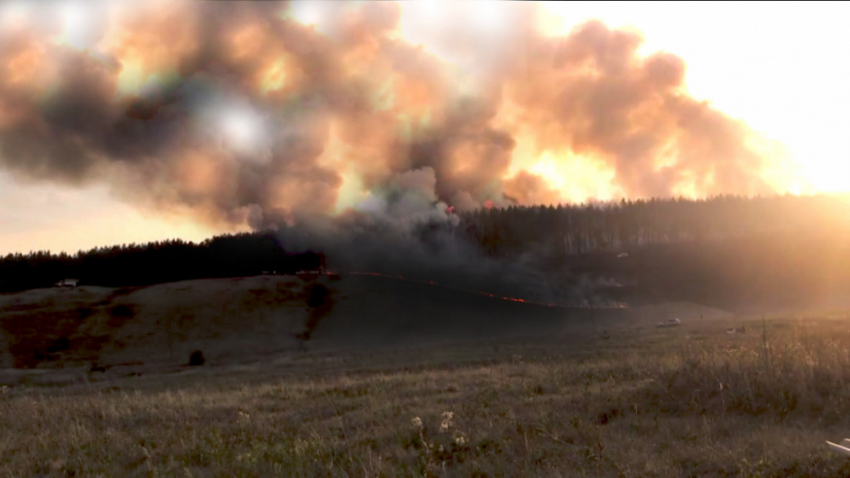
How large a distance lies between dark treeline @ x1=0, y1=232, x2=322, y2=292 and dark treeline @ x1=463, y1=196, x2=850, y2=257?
164ft

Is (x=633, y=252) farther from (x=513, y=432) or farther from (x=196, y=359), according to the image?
(x=513, y=432)

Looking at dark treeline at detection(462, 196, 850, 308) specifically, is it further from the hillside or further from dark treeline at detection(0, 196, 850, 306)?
the hillside

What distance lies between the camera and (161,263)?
484 feet

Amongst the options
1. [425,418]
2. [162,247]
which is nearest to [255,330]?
[162,247]

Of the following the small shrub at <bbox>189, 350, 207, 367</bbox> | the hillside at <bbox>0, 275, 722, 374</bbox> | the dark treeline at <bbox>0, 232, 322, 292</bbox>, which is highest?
the dark treeline at <bbox>0, 232, 322, 292</bbox>

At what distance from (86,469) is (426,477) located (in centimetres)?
625

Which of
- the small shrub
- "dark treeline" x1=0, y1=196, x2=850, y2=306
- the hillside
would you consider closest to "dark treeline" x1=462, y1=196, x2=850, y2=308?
"dark treeline" x1=0, y1=196, x2=850, y2=306

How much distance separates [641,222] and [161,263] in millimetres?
126575

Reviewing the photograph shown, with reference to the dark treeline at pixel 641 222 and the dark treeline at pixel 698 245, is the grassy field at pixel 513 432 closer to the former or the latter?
the dark treeline at pixel 698 245

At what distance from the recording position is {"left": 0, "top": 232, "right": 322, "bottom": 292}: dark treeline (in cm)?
14188

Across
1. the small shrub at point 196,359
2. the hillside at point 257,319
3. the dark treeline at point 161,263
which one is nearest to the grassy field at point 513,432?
the small shrub at point 196,359

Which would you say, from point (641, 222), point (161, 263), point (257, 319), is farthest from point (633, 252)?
point (161, 263)

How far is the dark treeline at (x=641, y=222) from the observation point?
487 ft

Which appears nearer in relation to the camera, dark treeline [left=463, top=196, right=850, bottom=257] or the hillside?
the hillside
